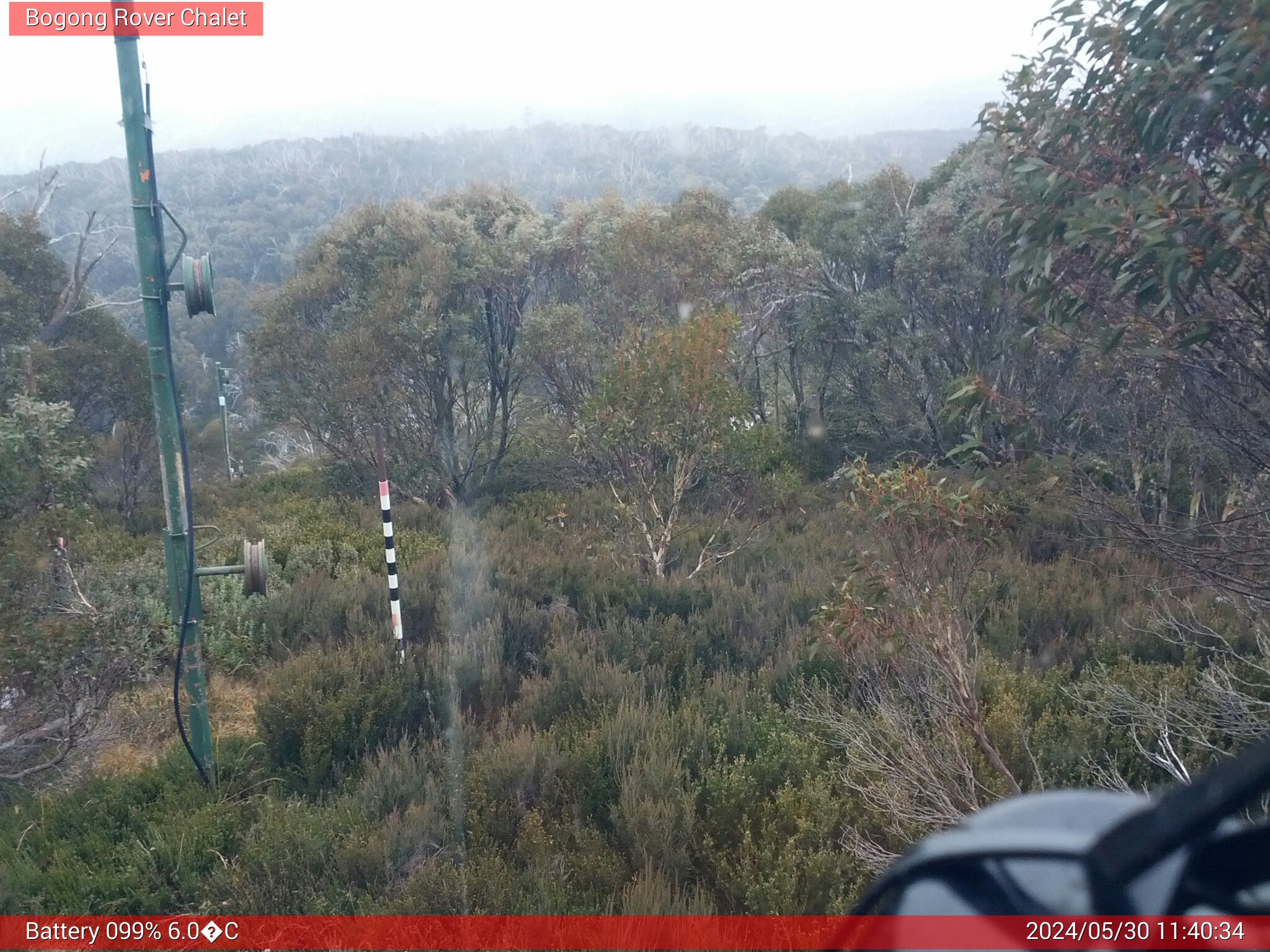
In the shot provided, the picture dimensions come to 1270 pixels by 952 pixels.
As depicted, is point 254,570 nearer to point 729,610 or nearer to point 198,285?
point 198,285

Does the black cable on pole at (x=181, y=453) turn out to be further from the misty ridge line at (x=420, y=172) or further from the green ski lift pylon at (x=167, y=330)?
the misty ridge line at (x=420, y=172)

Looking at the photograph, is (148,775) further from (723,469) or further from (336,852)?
(723,469)

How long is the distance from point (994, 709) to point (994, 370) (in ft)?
30.9

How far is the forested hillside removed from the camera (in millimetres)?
3711

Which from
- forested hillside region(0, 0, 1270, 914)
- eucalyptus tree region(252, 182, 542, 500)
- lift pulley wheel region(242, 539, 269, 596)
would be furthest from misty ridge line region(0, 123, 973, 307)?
lift pulley wheel region(242, 539, 269, 596)

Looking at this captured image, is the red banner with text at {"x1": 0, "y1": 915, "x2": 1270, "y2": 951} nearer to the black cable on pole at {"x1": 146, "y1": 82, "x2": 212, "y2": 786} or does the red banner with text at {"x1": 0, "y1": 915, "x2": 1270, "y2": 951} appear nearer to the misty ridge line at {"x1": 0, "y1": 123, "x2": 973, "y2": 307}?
the black cable on pole at {"x1": 146, "y1": 82, "x2": 212, "y2": 786}

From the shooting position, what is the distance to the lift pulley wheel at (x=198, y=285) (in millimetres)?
4406

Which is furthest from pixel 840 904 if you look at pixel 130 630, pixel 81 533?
pixel 81 533

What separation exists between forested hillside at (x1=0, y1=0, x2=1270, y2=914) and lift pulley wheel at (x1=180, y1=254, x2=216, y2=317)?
2.48 meters

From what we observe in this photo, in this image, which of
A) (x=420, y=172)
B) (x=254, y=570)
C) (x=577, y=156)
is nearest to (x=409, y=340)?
(x=254, y=570)

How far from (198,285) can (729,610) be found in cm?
503

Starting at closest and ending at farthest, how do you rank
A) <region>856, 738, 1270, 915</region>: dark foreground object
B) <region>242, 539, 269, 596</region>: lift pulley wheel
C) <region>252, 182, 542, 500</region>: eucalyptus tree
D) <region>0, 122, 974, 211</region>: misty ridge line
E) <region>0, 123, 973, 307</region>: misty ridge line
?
1. <region>856, 738, 1270, 915</region>: dark foreground object
2. <region>242, 539, 269, 596</region>: lift pulley wheel
3. <region>252, 182, 542, 500</region>: eucalyptus tree
4. <region>0, 123, 973, 307</region>: misty ridge line
5. <region>0, 122, 974, 211</region>: misty ridge line

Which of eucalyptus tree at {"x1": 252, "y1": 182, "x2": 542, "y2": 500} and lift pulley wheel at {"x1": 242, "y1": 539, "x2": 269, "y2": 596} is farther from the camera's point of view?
eucalyptus tree at {"x1": 252, "y1": 182, "x2": 542, "y2": 500}

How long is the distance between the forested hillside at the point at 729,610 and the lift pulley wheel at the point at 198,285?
2478 mm
